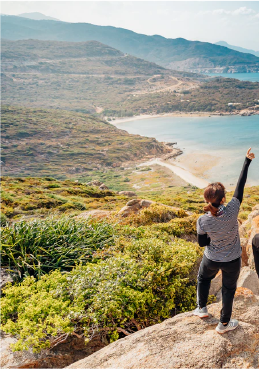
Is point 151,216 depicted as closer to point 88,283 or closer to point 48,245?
point 48,245

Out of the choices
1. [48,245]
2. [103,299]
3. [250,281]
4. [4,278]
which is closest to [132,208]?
[48,245]

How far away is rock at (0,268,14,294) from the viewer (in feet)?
16.7

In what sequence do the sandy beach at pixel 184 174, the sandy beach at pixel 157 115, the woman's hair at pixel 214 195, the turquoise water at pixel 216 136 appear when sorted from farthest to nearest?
the sandy beach at pixel 157 115 < the turquoise water at pixel 216 136 < the sandy beach at pixel 184 174 < the woman's hair at pixel 214 195

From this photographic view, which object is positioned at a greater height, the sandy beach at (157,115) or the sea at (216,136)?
the sandy beach at (157,115)

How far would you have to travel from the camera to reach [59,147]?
94.5 m

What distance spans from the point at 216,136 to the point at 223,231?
349 ft

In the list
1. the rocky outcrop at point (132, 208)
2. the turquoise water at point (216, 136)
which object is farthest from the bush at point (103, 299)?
the turquoise water at point (216, 136)

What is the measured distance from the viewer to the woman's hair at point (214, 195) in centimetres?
318

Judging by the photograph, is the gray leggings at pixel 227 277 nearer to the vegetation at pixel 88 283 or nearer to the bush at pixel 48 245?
the vegetation at pixel 88 283

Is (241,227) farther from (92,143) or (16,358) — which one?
(92,143)

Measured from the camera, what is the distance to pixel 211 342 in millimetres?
3148

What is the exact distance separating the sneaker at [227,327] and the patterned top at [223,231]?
0.80 m

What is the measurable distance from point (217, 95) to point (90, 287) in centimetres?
17682

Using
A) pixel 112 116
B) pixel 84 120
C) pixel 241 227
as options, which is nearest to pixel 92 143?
pixel 84 120
